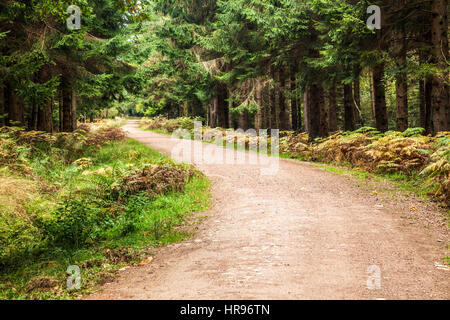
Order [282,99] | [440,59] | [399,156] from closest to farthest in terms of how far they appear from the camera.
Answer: [399,156], [440,59], [282,99]

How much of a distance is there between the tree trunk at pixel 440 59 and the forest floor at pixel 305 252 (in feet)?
15.2

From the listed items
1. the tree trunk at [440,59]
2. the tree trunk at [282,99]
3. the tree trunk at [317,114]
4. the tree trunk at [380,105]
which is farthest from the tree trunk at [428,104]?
the tree trunk at [282,99]

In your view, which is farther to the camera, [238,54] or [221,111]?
[221,111]

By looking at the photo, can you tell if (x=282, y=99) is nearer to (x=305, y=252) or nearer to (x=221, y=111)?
(x=221, y=111)

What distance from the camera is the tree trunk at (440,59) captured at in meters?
10.8

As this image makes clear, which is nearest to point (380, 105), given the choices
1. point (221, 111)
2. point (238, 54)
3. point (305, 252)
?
point (238, 54)

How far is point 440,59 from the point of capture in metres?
10.8

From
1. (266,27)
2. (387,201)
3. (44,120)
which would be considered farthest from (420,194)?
(44,120)

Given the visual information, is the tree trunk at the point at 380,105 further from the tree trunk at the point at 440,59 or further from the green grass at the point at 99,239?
the green grass at the point at 99,239

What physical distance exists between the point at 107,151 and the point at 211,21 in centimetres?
1542

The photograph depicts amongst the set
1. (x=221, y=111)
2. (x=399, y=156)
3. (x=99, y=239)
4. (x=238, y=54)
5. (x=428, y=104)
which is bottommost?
(x=99, y=239)

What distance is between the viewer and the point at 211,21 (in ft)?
87.3

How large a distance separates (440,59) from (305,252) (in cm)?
964
